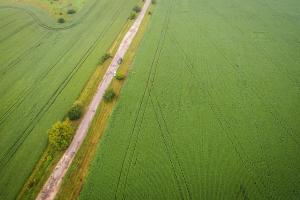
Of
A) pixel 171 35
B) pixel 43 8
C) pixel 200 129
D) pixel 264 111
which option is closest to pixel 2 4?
pixel 43 8

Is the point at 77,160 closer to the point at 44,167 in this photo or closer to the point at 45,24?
the point at 44,167

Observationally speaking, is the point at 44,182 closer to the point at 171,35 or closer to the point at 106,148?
the point at 106,148

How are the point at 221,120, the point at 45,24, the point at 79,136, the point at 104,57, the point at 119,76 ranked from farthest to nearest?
the point at 45,24
the point at 104,57
the point at 119,76
the point at 221,120
the point at 79,136

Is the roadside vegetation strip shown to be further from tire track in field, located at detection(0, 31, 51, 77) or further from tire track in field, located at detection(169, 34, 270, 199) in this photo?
tire track in field, located at detection(0, 31, 51, 77)

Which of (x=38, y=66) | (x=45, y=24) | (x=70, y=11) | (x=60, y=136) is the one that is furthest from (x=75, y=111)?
(x=70, y=11)

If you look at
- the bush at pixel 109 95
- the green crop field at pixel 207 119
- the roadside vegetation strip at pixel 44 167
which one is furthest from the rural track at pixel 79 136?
the green crop field at pixel 207 119
